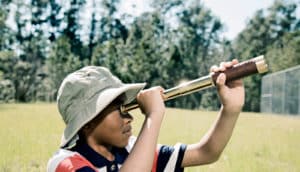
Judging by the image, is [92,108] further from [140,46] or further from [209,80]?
[140,46]

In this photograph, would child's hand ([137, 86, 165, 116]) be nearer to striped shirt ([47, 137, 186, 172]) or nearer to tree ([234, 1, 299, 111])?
striped shirt ([47, 137, 186, 172])

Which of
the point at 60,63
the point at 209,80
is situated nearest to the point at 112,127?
the point at 209,80

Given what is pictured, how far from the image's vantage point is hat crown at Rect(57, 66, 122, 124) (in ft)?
4.04

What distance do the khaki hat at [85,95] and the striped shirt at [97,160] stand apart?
0.04 m

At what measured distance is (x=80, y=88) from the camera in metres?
1.23

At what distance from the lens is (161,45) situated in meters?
29.4

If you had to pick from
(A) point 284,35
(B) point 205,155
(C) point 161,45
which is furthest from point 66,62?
(B) point 205,155

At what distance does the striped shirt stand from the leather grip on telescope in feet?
0.97

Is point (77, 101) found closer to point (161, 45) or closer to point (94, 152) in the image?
point (94, 152)

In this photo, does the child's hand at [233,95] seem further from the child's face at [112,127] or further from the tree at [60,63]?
the tree at [60,63]

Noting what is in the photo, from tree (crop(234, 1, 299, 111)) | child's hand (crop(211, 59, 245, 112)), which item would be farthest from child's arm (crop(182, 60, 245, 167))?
tree (crop(234, 1, 299, 111))

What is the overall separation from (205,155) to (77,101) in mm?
405

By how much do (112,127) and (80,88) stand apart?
0.12 metres

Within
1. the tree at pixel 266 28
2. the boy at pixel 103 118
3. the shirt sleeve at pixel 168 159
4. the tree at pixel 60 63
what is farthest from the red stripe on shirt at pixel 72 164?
the tree at pixel 266 28
